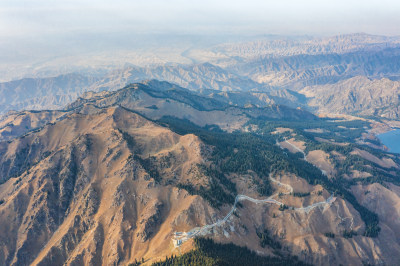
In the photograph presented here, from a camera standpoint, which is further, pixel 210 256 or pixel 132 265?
pixel 132 265

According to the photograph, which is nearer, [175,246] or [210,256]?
[210,256]

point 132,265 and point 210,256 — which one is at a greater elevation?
point 210,256

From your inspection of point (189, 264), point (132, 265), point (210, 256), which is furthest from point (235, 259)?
point (132, 265)

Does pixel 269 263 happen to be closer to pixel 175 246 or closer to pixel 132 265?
pixel 175 246

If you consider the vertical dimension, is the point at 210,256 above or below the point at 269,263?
above

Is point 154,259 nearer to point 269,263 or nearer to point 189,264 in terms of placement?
point 189,264

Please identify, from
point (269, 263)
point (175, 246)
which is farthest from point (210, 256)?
point (269, 263)

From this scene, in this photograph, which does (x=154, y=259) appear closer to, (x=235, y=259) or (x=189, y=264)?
(x=189, y=264)

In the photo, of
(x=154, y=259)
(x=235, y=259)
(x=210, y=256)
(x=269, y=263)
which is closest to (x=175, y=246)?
(x=154, y=259)
